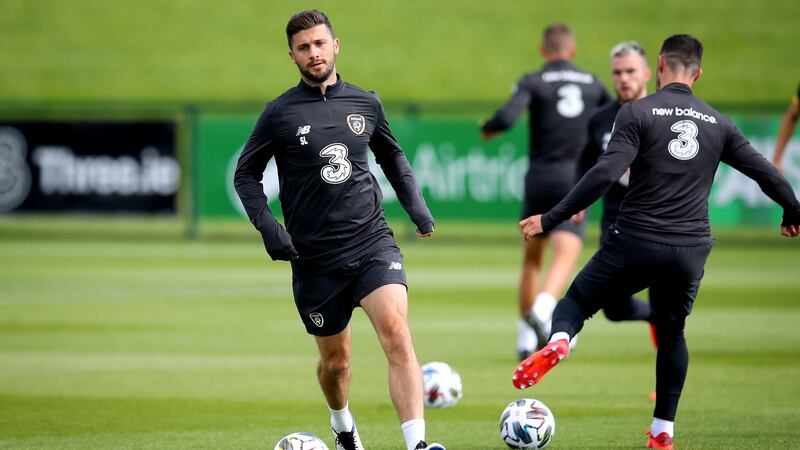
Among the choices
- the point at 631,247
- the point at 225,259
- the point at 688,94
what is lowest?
the point at 225,259

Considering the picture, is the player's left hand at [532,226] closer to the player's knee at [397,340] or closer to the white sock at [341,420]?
the player's knee at [397,340]

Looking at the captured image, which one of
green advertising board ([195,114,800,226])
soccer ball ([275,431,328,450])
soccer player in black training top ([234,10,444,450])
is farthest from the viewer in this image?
green advertising board ([195,114,800,226])

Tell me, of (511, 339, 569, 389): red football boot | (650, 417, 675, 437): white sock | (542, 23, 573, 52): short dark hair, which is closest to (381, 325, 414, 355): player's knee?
(511, 339, 569, 389): red football boot

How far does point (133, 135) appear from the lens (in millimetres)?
27656

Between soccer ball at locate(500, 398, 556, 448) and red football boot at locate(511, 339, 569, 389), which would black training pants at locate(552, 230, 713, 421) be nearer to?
red football boot at locate(511, 339, 569, 389)

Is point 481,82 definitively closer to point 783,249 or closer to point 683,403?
point 783,249

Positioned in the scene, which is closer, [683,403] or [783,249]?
[683,403]

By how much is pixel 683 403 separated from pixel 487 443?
6.67ft

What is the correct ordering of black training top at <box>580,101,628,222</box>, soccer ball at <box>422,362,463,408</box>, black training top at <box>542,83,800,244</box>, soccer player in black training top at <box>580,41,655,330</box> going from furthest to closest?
black training top at <box>580,101,628,222</box>, soccer player in black training top at <box>580,41,655,330</box>, soccer ball at <box>422,362,463,408</box>, black training top at <box>542,83,800,244</box>

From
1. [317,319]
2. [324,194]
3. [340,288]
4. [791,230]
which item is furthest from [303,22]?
[791,230]

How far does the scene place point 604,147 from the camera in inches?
429

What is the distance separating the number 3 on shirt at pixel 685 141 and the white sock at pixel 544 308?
4.15 m

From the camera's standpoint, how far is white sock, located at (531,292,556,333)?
1179cm

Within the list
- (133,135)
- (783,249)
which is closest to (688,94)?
(783,249)
